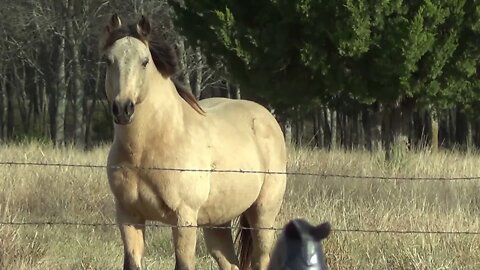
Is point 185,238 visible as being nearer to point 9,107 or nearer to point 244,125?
point 244,125

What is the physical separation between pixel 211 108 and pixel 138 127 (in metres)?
1.21

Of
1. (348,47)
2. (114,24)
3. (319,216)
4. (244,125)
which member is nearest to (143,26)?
(114,24)

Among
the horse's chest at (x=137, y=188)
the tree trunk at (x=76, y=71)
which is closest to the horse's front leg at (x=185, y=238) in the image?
the horse's chest at (x=137, y=188)

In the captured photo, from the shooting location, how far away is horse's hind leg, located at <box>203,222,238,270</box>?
244 inches

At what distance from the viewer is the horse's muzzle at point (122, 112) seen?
4562mm

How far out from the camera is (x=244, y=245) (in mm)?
6406

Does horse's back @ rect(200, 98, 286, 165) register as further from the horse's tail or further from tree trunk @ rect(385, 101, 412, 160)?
tree trunk @ rect(385, 101, 412, 160)

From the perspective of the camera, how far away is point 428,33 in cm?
1218

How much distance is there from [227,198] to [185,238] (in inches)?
20.8

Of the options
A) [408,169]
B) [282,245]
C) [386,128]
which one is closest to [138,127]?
[282,245]

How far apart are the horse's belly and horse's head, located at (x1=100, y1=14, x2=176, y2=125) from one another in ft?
2.63

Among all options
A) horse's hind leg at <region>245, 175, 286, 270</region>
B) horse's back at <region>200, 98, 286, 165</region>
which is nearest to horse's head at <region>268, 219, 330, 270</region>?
horse's back at <region>200, 98, 286, 165</region>

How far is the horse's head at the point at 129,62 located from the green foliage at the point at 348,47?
24.0 feet

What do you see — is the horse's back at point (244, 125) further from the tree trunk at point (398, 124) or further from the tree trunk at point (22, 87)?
A: the tree trunk at point (22, 87)
